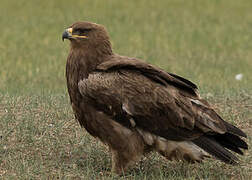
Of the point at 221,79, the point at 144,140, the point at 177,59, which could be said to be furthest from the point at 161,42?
the point at 144,140

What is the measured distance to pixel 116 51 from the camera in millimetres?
15789

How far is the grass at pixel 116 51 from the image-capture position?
7629mm

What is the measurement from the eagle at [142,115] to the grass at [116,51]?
1.04 feet

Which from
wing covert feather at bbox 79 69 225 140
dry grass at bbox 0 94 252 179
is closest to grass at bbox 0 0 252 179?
dry grass at bbox 0 94 252 179

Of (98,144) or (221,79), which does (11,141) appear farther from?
(221,79)

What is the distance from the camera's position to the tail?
23.4 ft

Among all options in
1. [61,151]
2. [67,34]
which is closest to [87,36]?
[67,34]

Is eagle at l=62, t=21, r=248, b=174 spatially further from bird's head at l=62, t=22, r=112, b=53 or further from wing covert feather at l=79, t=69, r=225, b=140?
bird's head at l=62, t=22, r=112, b=53

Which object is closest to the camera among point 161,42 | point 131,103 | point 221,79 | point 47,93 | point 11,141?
point 131,103

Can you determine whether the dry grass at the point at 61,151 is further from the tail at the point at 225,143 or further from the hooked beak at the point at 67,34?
the hooked beak at the point at 67,34

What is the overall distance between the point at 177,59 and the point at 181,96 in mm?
8414

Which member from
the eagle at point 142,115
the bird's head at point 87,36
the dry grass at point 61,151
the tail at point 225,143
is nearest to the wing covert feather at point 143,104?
the eagle at point 142,115

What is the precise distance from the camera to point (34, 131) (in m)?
8.31

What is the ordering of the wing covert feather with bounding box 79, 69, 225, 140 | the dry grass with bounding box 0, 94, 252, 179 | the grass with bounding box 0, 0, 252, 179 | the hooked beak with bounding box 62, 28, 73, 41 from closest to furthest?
the wing covert feather with bounding box 79, 69, 225, 140
the dry grass with bounding box 0, 94, 252, 179
the hooked beak with bounding box 62, 28, 73, 41
the grass with bounding box 0, 0, 252, 179
